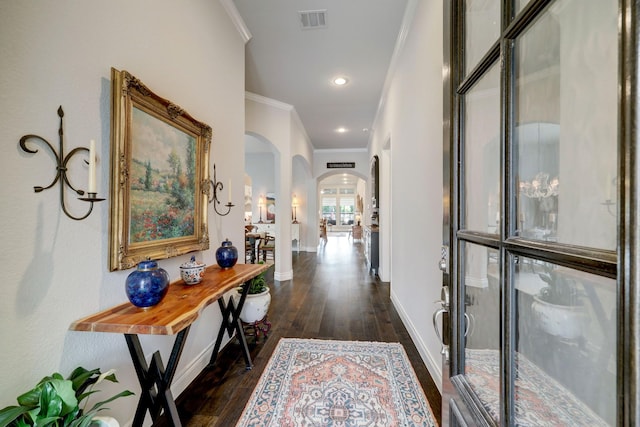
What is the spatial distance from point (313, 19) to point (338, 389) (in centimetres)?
327

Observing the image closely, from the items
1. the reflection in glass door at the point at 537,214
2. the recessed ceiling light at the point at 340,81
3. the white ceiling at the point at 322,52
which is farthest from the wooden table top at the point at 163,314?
the recessed ceiling light at the point at 340,81

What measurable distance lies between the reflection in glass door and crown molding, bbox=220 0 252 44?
7.72 ft

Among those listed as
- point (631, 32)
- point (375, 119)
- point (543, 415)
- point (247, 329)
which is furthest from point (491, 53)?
point (375, 119)

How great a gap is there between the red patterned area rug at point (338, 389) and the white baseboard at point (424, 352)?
0.14 meters

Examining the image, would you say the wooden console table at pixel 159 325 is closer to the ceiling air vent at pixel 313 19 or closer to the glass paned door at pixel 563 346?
the glass paned door at pixel 563 346

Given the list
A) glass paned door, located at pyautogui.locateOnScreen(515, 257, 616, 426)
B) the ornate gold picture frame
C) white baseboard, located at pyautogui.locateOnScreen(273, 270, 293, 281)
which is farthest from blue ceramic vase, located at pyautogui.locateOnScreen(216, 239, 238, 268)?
white baseboard, located at pyautogui.locateOnScreen(273, 270, 293, 281)

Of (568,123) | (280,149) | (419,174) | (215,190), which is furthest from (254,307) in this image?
(280,149)

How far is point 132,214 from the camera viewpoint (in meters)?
1.40

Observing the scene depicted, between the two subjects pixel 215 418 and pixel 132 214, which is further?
pixel 215 418

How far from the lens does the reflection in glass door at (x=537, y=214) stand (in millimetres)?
449

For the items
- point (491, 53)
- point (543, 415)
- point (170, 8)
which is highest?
point (170, 8)

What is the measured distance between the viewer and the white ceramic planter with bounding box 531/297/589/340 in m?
0.50

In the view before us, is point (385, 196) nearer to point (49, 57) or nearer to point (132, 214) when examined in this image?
point (132, 214)

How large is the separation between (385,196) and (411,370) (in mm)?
2939
